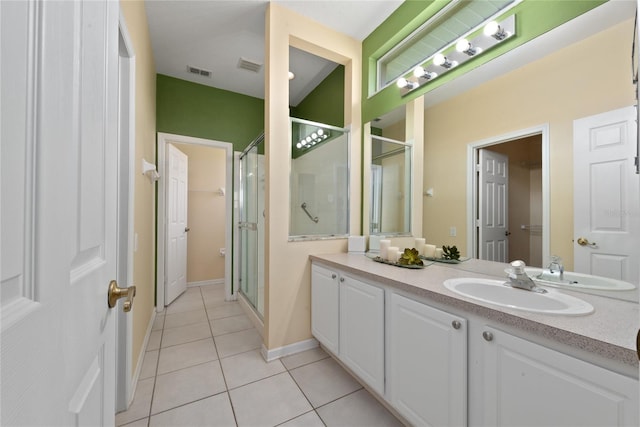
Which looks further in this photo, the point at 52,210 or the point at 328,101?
the point at 328,101

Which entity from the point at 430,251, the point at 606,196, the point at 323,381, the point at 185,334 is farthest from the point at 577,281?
the point at 185,334

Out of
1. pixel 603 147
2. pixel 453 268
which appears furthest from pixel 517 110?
pixel 453 268

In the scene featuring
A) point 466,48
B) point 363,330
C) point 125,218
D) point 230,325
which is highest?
point 466,48

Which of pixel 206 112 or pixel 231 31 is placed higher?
pixel 231 31

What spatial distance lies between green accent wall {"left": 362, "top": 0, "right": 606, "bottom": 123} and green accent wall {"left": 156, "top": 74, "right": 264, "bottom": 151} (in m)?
1.84

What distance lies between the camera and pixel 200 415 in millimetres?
1471

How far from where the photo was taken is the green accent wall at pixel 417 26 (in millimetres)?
1279

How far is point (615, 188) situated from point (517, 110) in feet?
1.96

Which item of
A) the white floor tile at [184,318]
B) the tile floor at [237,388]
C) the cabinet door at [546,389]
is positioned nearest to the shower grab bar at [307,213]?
the tile floor at [237,388]

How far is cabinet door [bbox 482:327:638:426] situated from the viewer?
0.70 m

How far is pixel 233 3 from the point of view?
2068 millimetres

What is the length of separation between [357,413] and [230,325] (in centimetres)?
166

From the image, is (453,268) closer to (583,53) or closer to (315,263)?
(315,263)

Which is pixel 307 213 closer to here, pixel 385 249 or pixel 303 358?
pixel 385 249
